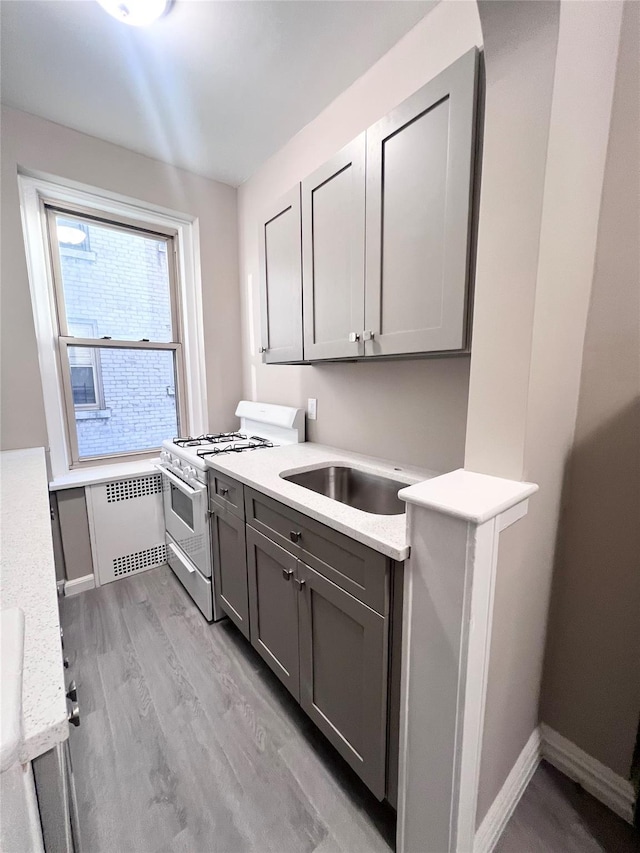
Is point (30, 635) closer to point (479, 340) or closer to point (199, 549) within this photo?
point (479, 340)

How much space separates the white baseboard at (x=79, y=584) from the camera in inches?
87.7

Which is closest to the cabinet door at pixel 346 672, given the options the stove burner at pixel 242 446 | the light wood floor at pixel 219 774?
the light wood floor at pixel 219 774

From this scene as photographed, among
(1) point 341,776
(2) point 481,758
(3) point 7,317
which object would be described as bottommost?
(1) point 341,776

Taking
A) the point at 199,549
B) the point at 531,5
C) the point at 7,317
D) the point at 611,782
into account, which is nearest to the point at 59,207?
the point at 7,317

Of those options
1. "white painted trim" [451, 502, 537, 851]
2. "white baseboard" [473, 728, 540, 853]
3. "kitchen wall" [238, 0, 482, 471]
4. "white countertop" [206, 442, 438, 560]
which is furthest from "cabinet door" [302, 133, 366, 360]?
"white baseboard" [473, 728, 540, 853]

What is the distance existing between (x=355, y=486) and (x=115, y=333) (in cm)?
205

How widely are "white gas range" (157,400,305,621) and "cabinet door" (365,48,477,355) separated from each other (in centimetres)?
107

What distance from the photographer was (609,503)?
1.10 metres

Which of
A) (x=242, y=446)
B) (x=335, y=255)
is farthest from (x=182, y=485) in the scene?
(x=335, y=255)

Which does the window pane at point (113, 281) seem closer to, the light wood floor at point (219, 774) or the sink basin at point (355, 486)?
the sink basin at point (355, 486)

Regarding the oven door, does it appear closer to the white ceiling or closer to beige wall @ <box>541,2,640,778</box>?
beige wall @ <box>541,2,640,778</box>

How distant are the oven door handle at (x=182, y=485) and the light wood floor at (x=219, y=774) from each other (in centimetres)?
79

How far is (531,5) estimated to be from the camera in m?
0.75

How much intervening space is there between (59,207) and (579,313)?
2.92 metres
